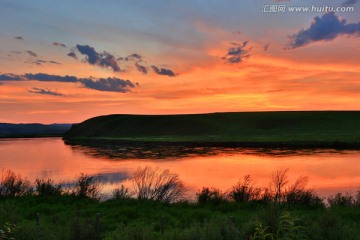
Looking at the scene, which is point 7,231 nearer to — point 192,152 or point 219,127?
point 192,152

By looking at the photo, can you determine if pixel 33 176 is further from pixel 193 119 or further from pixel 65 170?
pixel 193 119

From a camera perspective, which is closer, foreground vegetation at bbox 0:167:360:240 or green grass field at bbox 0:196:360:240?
green grass field at bbox 0:196:360:240

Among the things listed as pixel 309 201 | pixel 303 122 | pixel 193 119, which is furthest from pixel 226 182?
pixel 193 119

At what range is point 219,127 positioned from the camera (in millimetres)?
135750

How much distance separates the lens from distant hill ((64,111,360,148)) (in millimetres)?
112250

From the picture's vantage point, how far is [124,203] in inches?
849

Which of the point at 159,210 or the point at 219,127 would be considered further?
the point at 219,127

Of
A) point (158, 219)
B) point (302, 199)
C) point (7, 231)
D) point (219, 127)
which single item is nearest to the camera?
point (7, 231)

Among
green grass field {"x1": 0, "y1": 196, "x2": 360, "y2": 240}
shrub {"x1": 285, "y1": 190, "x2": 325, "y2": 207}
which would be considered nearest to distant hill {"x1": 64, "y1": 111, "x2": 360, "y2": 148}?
shrub {"x1": 285, "y1": 190, "x2": 325, "y2": 207}

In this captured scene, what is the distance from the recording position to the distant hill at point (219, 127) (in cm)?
11225

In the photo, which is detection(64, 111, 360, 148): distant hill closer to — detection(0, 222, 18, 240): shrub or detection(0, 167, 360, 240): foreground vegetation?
detection(0, 167, 360, 240): foreground vegetation

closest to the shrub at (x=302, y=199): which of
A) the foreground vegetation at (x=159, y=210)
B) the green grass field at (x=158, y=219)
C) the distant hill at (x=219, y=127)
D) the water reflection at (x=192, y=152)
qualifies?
the foreground vegetation at (x=159, y=210)

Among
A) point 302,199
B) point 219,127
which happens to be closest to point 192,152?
point 302,199

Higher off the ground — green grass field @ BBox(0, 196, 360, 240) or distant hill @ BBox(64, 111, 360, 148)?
distant hill @ BBox(64, 111, 360, 148)
